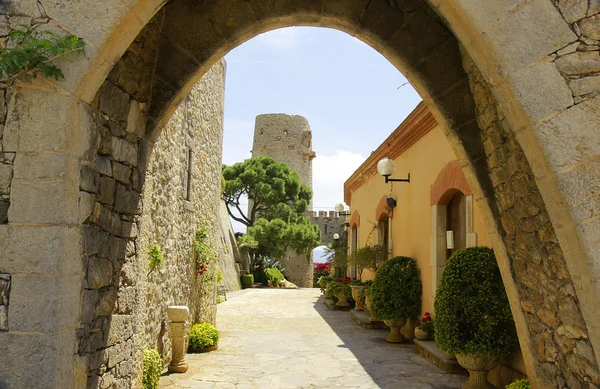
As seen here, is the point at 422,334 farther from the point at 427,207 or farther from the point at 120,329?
the point at 120,329

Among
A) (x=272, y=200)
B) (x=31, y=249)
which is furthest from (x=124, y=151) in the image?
(x=272, y=200)

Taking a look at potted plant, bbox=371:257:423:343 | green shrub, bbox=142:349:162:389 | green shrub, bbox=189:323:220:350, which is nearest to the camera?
green shrub, bbox=142:349:162:389

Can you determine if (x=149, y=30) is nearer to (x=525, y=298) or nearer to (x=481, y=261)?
(x=525, y=298)

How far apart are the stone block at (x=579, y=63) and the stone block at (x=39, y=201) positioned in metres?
2.83

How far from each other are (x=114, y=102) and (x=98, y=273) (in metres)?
1.19

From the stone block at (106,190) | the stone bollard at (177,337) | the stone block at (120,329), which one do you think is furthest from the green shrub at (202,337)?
the stone block at (106,190)

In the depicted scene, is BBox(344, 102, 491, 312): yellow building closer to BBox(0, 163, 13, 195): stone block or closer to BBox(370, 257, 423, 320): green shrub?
BBox(370, 257, 423, 320): green shrub

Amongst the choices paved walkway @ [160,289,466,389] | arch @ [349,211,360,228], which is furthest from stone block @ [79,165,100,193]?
arch @ [349,211,360,228]

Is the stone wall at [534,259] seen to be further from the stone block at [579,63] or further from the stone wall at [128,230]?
the stone wall at [128,230]

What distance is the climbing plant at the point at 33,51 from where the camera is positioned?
111 inches

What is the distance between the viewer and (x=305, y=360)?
7449mm

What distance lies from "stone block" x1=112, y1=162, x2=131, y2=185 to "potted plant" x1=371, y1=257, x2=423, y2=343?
579 cm

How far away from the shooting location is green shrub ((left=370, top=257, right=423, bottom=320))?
8750 mm

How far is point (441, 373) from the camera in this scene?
658 centimetres
